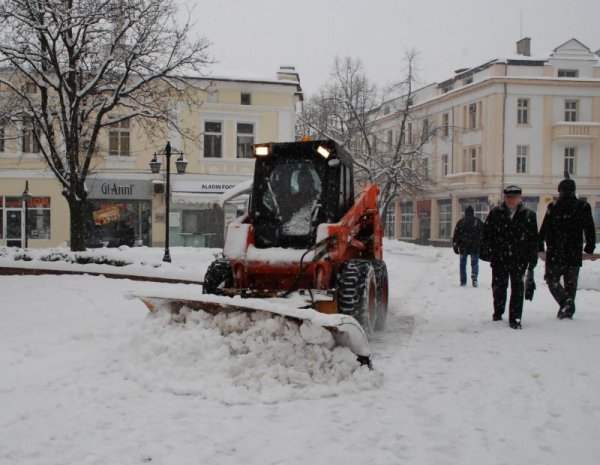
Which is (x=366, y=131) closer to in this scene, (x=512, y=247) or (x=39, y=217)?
(x=39, y=217)

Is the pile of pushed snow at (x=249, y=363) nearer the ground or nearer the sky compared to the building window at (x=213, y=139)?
nearer the ground

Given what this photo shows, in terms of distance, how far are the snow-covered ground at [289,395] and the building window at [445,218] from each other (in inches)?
1387

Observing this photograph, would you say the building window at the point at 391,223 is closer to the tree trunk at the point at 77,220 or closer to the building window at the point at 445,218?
the building window at the point at 445,218

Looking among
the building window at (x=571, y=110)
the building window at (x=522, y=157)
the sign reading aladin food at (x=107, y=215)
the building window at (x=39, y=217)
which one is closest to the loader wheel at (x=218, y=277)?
the sign reading aladin food at (x=107, y=215)

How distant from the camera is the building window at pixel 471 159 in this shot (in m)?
40.1

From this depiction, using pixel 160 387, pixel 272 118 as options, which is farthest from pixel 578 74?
pixel 160 387

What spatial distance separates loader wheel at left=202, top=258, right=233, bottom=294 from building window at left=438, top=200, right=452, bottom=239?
36.5m

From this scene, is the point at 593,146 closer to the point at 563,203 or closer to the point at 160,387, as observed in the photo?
the point at 563,203

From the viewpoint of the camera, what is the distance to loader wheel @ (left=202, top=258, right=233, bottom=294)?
6914 mm

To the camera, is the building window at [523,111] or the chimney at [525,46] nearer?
the building window at [523,111]

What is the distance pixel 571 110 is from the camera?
38875 millimetres

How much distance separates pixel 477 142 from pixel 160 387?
38008mm

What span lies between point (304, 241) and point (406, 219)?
41873 millimetres

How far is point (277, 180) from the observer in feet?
23.8
